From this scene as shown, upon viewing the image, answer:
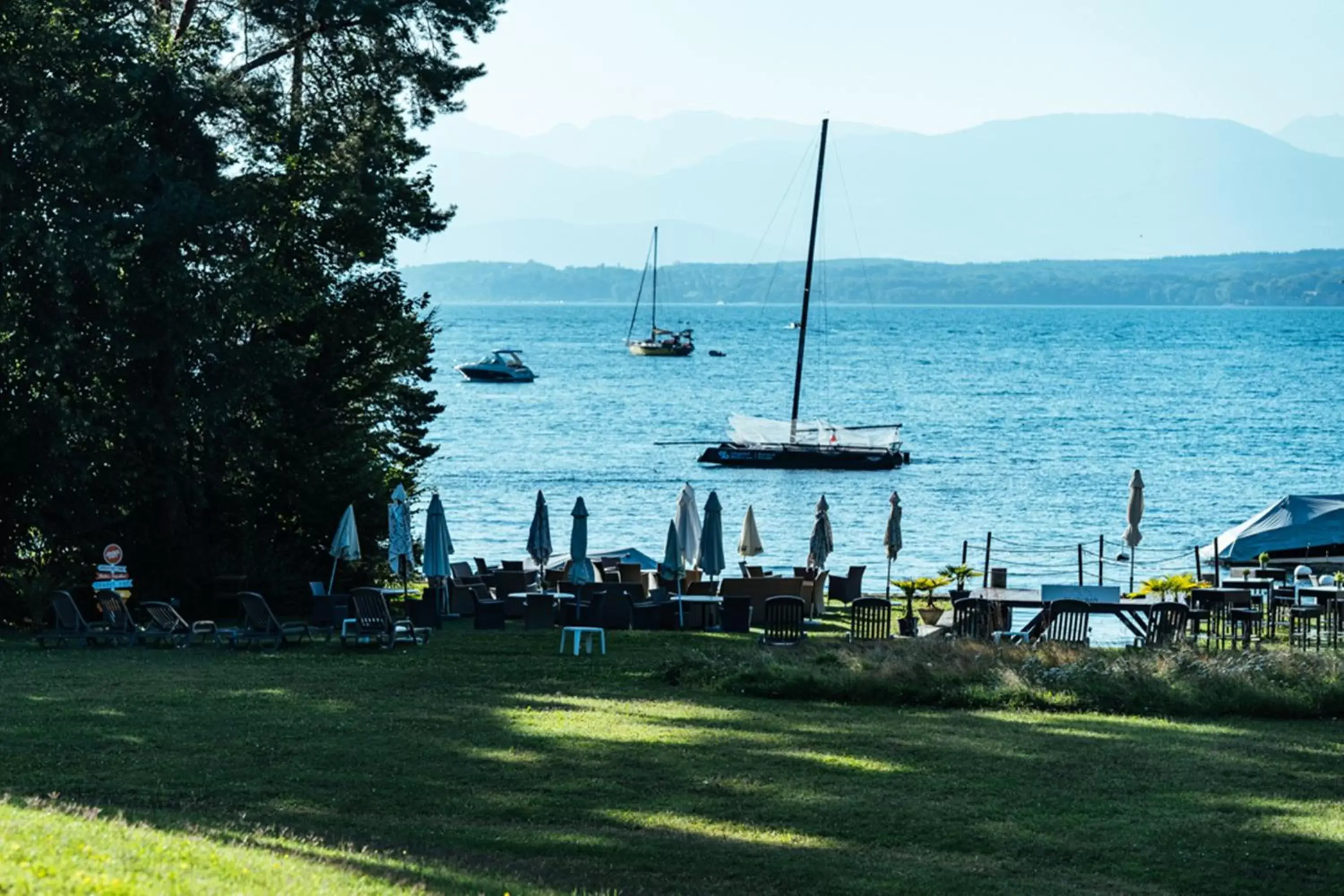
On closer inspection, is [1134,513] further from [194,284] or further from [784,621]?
[194,284]

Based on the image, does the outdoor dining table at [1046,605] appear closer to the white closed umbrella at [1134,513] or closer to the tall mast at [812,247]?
the white closed umbrella at [1134,513]

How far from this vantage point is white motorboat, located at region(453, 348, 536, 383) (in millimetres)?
137875

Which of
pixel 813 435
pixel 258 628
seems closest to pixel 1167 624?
pixel 258 628

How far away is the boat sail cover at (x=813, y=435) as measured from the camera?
72.5 m

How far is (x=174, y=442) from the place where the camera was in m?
25.6

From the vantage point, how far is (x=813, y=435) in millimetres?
73188

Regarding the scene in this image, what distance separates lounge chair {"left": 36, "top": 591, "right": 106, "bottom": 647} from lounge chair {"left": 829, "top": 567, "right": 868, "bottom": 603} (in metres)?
13.3

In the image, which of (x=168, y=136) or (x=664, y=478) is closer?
(x=168, y=136)

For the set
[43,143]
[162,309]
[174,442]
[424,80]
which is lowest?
[174,442]

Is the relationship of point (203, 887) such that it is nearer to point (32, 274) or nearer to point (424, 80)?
point (32, 274)

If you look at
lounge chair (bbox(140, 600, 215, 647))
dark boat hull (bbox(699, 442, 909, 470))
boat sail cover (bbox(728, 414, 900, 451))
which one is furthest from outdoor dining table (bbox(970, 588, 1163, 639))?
boat sail cover (bbox(728, 414, 900, 451))

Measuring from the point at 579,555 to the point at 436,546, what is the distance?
88.4 inches

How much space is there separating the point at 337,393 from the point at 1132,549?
14327 millimetres

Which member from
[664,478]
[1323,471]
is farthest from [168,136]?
[1323,471]
